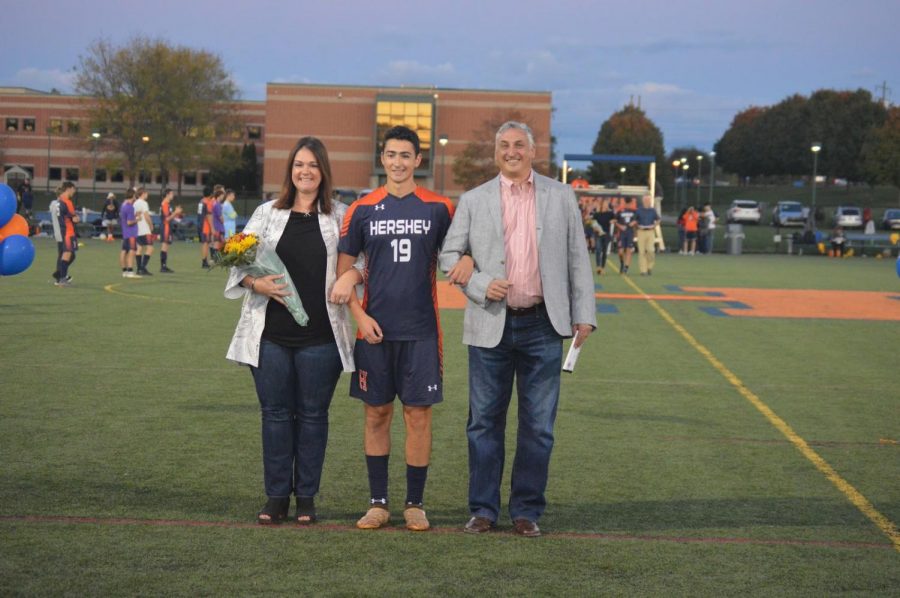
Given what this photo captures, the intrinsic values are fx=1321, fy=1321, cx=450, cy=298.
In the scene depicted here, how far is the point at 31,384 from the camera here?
1105 centimetres

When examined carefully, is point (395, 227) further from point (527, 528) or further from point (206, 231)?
point (206, 231)

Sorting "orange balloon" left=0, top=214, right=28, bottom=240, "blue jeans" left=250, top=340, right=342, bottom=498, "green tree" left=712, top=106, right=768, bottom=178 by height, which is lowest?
"blue jeans" left=250, top=340, right=342, bottom=498

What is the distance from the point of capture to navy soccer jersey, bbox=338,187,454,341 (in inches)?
245

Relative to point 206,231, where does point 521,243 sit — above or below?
above

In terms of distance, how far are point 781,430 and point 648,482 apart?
7.58ft

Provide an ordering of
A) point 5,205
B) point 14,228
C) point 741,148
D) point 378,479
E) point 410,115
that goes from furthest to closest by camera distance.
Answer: point 741,148, point 410,115, point 14,228, point 5,205, point 378,479

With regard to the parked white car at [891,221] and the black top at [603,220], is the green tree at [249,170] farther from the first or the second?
the black top at [603,220]

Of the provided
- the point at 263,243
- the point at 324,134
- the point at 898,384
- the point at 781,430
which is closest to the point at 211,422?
the point at 263,243

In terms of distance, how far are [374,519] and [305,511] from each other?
14.3 inches

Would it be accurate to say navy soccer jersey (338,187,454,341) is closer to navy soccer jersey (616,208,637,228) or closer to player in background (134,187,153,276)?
player in background (134,187,153,276)

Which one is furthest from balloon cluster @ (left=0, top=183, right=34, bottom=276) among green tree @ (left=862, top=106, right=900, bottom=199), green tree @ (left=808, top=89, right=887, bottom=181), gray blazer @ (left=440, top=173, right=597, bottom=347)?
green tree @ (left=808, top=89, right=887, bottom=181)

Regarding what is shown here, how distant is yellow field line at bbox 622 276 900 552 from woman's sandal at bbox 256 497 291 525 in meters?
2.92

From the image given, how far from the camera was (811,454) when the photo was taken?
869 cm

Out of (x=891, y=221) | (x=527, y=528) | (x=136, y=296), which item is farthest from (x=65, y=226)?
(x=891, y=221)
